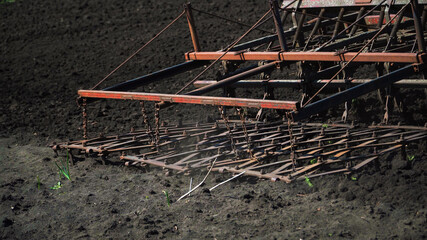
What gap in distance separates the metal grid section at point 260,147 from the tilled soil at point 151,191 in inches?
6.5

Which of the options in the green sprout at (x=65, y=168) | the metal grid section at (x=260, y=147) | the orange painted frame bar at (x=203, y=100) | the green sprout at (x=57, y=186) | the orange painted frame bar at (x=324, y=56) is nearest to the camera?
the orange painted frame bar at (x=203, y=100)

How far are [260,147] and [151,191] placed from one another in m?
1.31

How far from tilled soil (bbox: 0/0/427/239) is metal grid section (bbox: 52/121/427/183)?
0.17m

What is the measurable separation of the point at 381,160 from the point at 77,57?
25.6 feet

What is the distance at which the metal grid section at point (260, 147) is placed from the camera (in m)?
5.93

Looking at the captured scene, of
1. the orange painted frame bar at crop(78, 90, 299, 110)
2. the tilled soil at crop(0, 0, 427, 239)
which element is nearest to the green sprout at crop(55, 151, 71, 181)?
the tilled soil at crop(0, 0, 427, 239)

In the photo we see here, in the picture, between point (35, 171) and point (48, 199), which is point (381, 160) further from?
point (35, 171)

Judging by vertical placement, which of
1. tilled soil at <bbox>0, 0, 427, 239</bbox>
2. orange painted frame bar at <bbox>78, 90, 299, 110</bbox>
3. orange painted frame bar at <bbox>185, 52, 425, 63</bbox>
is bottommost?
tilled soil at <bbox>0, 0, 427, 239</bbox>

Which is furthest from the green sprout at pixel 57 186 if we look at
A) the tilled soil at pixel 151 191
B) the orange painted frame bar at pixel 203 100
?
the orange painted frame bar at pixel 203 100

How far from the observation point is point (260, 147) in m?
6.55

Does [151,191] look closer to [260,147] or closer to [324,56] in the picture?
[260,147]

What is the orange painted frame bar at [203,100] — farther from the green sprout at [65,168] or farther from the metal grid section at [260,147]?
the green sprout at [65,168]

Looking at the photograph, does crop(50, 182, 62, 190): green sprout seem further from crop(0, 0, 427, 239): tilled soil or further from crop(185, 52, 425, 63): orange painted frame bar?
crop(185, 52, 425, 63): orange painted frame bar

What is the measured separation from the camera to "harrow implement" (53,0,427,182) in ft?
18.5
